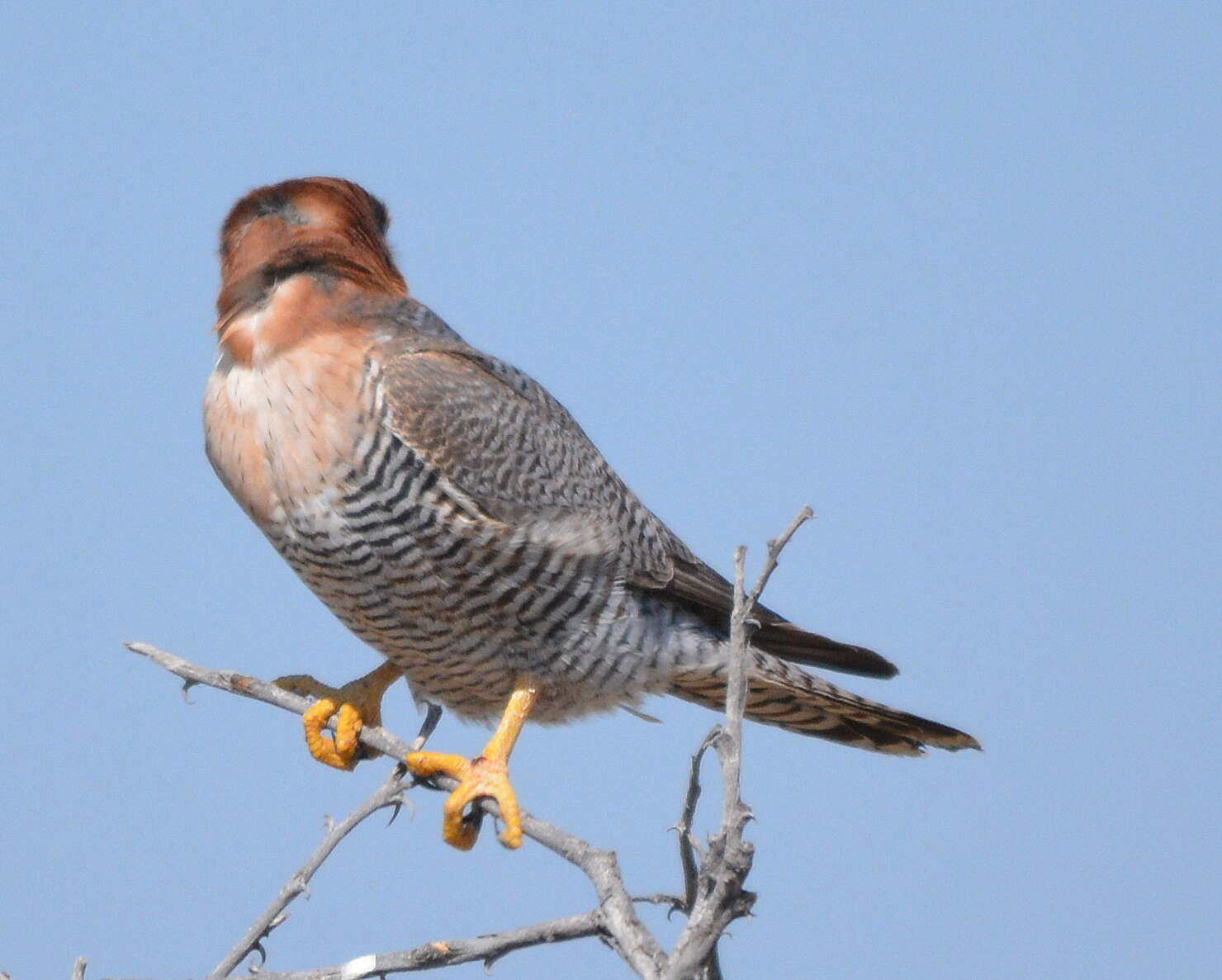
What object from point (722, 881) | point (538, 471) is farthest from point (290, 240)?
point (722, 881)

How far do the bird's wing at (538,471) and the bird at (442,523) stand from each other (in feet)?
0.03

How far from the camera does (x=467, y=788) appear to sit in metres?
5.39

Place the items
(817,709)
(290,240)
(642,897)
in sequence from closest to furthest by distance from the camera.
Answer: (642,897), (290,240), (817,709)

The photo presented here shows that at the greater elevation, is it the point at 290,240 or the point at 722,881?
the point at 290,240

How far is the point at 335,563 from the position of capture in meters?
5.41

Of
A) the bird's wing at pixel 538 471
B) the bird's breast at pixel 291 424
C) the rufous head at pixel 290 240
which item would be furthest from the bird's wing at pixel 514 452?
the rufous head at pixel 290 240

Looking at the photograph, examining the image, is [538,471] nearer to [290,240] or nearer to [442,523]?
[442,523]

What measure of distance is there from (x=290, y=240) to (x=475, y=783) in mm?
2200

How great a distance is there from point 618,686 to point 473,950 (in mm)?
2146

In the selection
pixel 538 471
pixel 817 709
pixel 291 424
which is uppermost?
pixel 538 471

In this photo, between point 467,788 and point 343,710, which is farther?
point 343,710

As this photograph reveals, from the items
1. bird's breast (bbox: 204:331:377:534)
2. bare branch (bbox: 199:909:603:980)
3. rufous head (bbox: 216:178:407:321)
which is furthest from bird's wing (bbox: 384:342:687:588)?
bare branch (bbox: 199:909:603:980)

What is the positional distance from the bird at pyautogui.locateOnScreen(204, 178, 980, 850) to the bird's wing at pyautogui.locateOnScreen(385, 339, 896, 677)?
1cm

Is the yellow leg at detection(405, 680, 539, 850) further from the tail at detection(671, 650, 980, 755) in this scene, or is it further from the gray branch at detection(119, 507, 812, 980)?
the tail at detection(671, 650, 980, 755)
